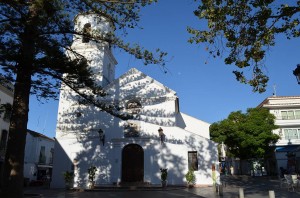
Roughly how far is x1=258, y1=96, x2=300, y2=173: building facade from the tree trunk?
33904mm

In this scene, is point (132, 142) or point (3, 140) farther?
point (3, 140)

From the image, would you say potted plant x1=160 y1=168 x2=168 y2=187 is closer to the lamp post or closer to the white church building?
the white church building

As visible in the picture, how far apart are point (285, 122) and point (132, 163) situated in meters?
25.4

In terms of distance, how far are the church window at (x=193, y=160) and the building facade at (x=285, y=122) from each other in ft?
61.5

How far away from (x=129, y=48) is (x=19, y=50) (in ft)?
15.1

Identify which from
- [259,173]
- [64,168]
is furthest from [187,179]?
[259,173]

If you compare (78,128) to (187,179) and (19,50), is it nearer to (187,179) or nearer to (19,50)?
(187,179)

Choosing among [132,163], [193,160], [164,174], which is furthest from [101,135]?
[193,160]

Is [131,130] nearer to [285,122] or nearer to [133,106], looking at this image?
[133,106]

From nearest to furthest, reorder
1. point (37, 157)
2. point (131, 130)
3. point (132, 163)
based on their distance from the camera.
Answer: point (132, 163) < point (131, 130) < point (37, 157)

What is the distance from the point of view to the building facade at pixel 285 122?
3744 cm

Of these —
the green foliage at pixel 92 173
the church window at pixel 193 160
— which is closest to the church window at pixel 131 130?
the green foliage at pixel 92 173

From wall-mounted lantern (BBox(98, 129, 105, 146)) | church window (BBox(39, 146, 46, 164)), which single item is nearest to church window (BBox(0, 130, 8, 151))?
wall-mounted lantern (BBox(98, 129, 105, 146))

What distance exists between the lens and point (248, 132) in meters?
34.3
